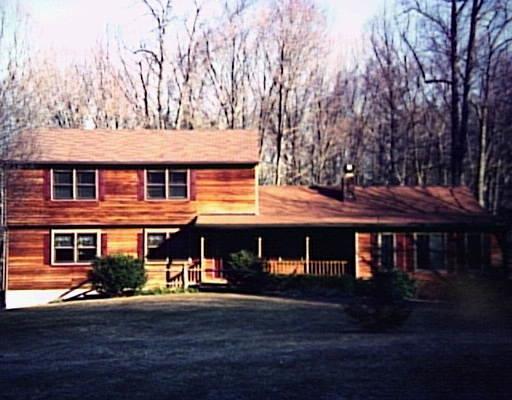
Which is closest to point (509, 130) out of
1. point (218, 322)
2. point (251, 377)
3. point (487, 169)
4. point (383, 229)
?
point (487, 169)

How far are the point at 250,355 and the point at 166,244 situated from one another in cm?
1819

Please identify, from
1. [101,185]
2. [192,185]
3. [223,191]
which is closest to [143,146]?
[101,185]

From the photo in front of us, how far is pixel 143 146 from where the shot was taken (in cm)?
3247

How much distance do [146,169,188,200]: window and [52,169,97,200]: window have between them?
2269mm

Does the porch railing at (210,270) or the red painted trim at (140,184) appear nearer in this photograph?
the porch railing at (210,270)

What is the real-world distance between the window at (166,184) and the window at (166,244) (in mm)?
1451

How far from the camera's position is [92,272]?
97.5 feet

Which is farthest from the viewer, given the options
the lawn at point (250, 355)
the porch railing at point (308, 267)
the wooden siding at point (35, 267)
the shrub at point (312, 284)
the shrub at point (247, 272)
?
the wooden siding at point (35, 267)

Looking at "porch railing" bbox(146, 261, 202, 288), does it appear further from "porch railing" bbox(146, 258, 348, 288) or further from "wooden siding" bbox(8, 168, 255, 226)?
"wooden siding" bbox(8, 168, 255, 226)

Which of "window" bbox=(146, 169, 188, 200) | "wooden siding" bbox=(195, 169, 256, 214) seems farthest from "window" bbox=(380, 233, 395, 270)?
"window" bbox=(146, 169, 188, 200)

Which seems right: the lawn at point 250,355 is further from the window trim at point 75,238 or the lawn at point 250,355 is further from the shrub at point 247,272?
the window trim at point 75,238

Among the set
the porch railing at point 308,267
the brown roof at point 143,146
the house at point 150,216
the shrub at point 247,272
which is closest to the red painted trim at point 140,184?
the house at point 150,216

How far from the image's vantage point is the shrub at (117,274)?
2917 centimetres

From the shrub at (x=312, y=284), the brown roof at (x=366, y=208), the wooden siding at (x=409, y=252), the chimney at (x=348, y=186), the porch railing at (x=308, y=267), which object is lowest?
the shrub at (x=312, y=284)
